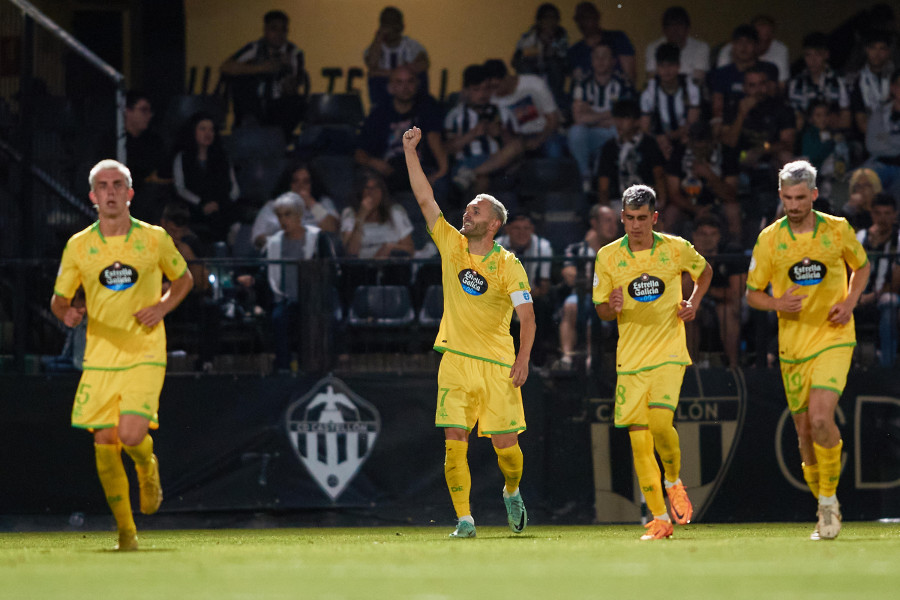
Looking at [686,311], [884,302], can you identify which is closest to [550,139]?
[884,302]

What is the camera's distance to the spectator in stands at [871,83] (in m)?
15.6

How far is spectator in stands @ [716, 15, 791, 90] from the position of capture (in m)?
16.1

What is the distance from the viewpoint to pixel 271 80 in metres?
16.2

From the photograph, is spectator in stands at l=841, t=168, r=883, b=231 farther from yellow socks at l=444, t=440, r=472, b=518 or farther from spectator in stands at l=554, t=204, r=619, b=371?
yellow socks at l=444, t=440, r=472, b=518

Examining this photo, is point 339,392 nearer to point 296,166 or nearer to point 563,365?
point 563,365

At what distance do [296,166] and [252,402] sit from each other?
4.26 m

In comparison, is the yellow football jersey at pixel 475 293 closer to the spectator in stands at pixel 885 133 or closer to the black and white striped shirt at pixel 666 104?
the black and white striped shirt at pixel 666 104

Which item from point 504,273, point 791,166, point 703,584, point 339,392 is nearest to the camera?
point 703,584

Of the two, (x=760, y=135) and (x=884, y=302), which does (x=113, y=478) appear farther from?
(x=760, y=135)

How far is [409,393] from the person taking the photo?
11.6 metres

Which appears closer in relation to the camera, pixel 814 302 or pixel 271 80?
pixel 814 302

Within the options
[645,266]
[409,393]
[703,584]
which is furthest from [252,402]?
[703,584]

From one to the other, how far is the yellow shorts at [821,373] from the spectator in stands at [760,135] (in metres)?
6.37

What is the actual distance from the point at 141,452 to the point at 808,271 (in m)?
4.22
